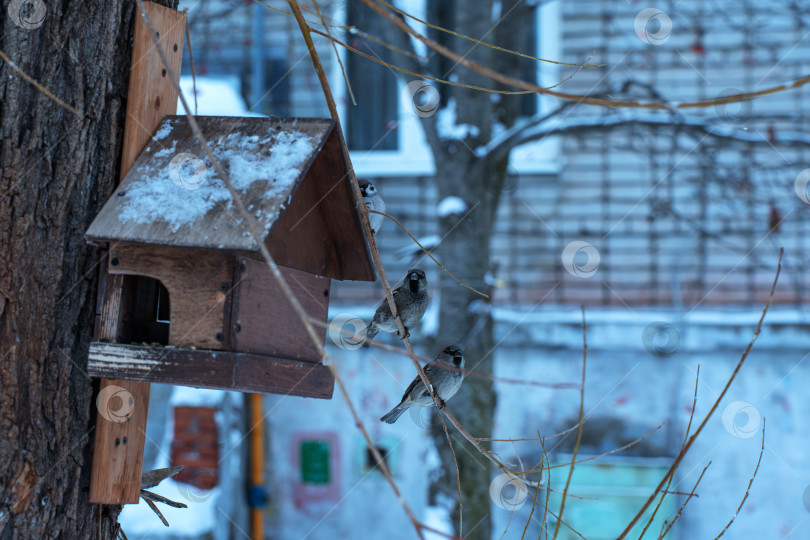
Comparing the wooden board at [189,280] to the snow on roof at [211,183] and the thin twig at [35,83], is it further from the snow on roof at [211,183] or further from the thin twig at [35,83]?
the thin twig at [35,83]

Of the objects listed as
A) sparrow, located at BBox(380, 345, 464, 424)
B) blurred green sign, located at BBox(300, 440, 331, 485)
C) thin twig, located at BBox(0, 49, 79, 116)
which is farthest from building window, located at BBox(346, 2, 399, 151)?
thin twig, located at BBox(0, 49, 79, 116)

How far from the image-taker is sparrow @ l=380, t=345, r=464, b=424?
8.47 feet

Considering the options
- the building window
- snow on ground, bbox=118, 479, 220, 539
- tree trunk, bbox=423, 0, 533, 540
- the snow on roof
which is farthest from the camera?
the building window

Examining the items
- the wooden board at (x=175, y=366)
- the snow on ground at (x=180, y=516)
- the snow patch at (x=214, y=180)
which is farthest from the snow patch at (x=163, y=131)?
the snow on ground at (x=180, y=516)

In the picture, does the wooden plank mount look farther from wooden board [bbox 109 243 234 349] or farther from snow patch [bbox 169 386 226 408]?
snow patch [bbox 169 386 226 408]

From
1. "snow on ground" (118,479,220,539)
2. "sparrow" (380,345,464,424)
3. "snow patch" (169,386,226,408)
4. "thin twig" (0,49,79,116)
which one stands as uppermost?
"thin twig" (0,49,79,116)

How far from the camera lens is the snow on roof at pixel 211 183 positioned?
61.8 inches

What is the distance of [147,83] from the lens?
1843 millimetres

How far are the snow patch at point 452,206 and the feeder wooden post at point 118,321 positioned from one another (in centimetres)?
254

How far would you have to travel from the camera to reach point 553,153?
6.14 metres

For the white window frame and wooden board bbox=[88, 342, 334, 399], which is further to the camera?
the white window frame

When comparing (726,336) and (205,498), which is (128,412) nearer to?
(205,498)

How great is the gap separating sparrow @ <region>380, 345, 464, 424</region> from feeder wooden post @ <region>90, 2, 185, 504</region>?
0.87 metres

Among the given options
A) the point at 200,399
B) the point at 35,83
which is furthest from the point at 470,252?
the point at 35,83
